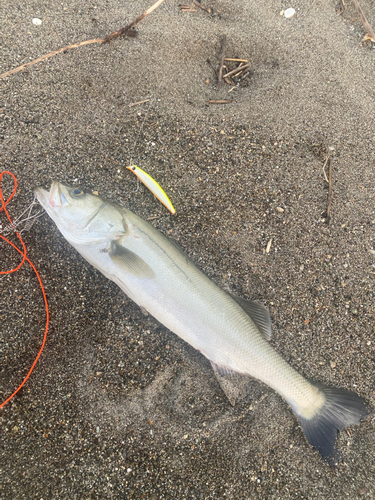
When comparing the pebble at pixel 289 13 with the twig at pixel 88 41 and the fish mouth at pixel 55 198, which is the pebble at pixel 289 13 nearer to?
the twig at pixel 88 41

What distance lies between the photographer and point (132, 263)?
2.28 metres

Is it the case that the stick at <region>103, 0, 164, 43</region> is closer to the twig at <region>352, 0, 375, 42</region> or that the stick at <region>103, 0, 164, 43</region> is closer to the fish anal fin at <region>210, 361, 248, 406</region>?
the twig at <region>352, 0, 375, 42</region>

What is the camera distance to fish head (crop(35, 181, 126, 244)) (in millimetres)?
2362

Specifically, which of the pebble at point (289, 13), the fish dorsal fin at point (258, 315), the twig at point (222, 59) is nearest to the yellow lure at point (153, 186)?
the fish dorsal fin at point (258, 315)

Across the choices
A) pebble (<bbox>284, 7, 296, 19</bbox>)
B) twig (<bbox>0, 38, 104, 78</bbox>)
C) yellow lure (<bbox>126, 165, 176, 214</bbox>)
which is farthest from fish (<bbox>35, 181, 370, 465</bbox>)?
pebble (<bbox>284, 7, 296, 19</bbox>)

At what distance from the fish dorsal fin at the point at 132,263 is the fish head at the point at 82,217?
0.50 ft

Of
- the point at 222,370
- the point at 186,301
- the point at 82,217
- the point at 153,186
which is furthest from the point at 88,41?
the point at 222,370

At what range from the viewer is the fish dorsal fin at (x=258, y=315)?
8.09 ft

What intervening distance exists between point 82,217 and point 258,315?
5.84 feet

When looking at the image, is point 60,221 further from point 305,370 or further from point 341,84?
point 341,84

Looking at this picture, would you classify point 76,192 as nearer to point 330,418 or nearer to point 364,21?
point 330,418

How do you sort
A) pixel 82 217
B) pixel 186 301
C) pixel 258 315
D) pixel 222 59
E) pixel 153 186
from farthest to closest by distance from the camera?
pixel 222 59 < pixel 153 186 < pixel 258 315 < pixel 82 217 < pixel 186 301

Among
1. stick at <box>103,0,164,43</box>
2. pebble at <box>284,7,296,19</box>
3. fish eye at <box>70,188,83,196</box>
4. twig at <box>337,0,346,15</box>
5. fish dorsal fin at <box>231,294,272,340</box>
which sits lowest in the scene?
fish dorsal fin at <box>231,294,272,340</box>

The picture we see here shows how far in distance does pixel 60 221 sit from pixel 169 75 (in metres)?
2.03
